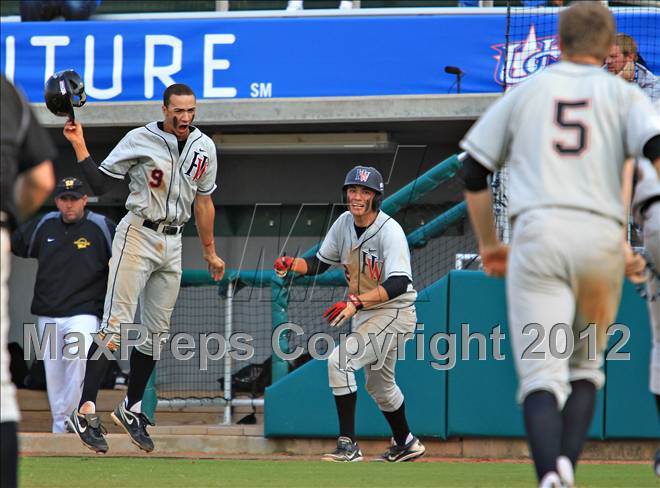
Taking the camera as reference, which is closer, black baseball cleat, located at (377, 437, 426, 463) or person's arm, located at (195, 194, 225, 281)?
person's arm, located at (195, 194, 225, 281)

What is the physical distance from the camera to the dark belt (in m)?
7.48

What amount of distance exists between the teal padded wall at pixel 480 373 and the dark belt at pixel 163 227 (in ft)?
9.45

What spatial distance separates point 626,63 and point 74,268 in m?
5.21

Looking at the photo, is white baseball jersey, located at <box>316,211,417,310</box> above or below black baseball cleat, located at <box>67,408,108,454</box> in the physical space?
above

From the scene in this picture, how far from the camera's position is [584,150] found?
3.97 metres

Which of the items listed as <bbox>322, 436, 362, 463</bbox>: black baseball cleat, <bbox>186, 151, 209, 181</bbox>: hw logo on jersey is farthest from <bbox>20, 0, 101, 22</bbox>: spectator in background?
<bbox>322, 436, 362, 463</bbox>: black baseball cleat

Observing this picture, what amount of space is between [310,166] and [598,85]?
31.2 feet

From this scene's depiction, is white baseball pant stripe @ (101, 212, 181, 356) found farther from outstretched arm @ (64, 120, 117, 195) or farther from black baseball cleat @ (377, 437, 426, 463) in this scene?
black baseball cleat @ (377, 437, 426, 463)

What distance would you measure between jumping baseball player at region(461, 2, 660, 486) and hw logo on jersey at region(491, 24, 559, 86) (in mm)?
7124

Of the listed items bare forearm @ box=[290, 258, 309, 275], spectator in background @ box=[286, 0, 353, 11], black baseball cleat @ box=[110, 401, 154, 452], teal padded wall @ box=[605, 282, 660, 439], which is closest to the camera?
black baseball cleat @ box=[110, 401, 154, 452]

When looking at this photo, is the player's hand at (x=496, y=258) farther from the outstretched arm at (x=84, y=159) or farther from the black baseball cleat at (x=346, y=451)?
the black baseball cleat at (x=346, y=451)

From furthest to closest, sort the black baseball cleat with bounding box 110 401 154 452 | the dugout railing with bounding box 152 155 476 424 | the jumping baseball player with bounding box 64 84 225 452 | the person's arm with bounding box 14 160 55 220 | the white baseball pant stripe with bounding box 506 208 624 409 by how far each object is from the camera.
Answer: the dugout railing with bounding box 152 155 476 424
the black baseball cleat with bounding box 110 401 154 452
the jumping baseball player with bounding box 64 84 225 452
the white baseball pant stripe with bounding box 506 208 624 409
the person's arm with bounding box 14 160 55 220

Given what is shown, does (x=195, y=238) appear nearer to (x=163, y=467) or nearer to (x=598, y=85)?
(x=163, y=467)

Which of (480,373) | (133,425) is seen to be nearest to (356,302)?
(133,425)
